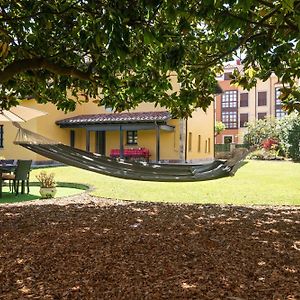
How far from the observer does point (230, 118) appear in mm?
51469

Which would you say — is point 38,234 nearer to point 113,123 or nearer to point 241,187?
point 241,187

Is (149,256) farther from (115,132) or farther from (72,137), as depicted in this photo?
(72,137)

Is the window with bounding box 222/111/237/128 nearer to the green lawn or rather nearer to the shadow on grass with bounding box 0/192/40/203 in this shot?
the green lawn

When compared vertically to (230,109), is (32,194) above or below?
below

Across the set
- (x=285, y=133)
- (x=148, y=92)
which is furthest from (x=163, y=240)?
(x=285, y=133)

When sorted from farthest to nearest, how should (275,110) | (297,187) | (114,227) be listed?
(275,110), (297,187), (114,227)

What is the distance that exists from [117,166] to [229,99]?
45.5 m

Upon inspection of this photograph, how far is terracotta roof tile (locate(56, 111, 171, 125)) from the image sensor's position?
70.6ft

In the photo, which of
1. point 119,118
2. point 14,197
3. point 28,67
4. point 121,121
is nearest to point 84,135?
point 119,118

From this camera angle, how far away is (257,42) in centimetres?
509

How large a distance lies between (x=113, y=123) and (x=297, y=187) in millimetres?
12662

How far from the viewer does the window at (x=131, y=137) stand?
77.6 ft

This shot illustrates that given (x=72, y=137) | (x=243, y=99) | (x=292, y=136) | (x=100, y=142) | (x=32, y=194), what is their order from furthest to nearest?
(x=243, y=99) → (x=292, y=136) → (x=72, y=137) → (x=100, y=142) → (x=32, y=194)

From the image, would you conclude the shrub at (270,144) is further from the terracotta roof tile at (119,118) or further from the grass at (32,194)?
the grass at (32,194)
